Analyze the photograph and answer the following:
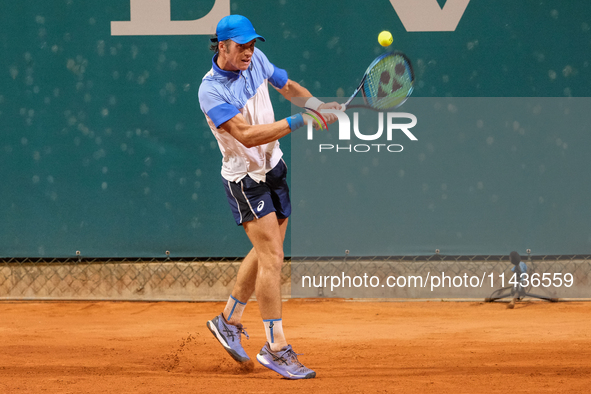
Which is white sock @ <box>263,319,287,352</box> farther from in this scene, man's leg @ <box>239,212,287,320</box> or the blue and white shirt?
the blue and white shirt

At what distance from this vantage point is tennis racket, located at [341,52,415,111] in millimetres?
3609

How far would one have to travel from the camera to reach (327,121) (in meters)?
2.96

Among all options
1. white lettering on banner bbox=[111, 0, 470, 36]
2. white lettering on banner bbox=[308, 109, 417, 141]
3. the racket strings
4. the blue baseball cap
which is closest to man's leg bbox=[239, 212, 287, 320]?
the blue baseball cap

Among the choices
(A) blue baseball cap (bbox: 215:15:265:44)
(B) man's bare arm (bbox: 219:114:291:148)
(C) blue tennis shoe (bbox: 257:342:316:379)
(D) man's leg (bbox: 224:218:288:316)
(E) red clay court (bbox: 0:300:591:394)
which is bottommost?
(E) red clay court (bbox: 0:300:591:394)

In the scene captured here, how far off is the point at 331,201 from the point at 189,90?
4.66 ft

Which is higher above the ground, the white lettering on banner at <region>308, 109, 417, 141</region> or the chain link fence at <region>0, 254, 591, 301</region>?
the white lettering on banner at <region>308, 109, 417, 141</region>

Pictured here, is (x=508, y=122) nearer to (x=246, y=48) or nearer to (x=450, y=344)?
(x=450, y=344)

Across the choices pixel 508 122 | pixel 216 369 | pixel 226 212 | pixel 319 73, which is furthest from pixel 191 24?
pixel 216 369

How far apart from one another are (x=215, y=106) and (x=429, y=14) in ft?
8.99

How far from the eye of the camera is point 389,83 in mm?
3672

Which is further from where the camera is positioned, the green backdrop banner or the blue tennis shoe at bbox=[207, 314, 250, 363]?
the green backdrop banner

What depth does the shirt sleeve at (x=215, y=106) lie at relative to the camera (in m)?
2.97

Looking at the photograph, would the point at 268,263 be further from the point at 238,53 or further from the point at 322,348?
the point at 238,53

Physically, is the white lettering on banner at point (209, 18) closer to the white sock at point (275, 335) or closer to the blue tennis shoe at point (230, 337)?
the blue tennis shoe at point (230, 337)
